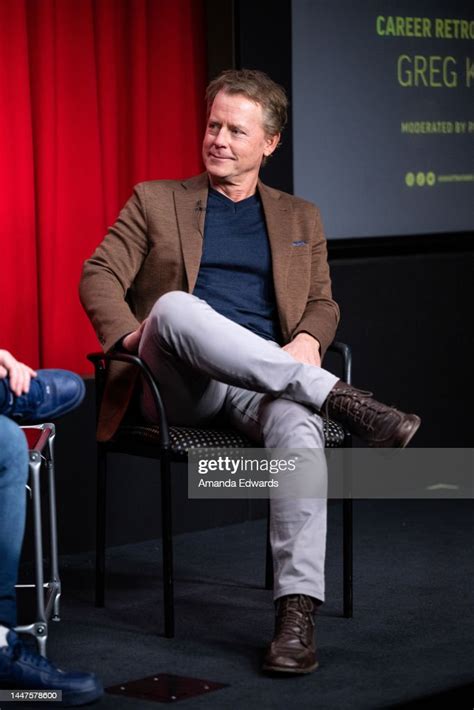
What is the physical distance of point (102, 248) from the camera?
3.46 m

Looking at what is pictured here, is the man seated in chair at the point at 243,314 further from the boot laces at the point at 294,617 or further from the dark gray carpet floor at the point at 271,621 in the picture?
the dark gray carpet floor at the point at 271,621

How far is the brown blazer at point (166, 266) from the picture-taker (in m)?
3.37

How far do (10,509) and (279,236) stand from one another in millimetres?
1202

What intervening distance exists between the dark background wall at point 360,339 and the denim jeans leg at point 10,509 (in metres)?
1.21

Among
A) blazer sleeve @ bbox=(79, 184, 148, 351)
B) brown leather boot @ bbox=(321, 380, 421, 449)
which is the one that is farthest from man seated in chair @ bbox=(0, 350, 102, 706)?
brown leather boot @ bbox=(321, 380, 421, 449)

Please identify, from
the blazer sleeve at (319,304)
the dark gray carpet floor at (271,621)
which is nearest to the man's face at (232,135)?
the blazer sleeve at (319,304)

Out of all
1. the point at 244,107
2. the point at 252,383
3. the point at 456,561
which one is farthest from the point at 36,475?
the point at 456,561

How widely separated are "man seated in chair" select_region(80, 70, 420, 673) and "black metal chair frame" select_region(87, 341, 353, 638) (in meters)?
0.06

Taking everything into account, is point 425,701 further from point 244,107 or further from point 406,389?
point 406,389

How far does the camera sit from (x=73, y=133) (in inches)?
160

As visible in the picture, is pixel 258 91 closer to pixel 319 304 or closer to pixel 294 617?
pixel 319 304

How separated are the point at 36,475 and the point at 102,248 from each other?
774 millimetres

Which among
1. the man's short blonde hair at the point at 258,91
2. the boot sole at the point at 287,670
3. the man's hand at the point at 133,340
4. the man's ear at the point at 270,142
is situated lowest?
the boot sole at the point at 287,670

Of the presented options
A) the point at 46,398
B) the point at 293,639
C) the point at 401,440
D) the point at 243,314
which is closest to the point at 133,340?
the point at 243,314
